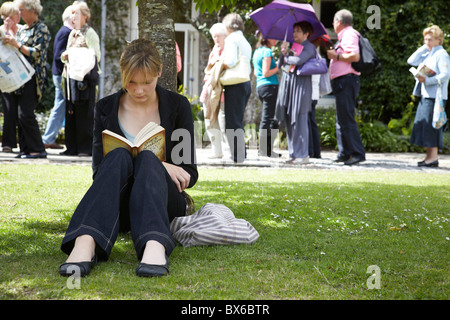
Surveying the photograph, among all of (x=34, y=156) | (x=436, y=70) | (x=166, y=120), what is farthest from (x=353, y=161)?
(x=166, y=120)

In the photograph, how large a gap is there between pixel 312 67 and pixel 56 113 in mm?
4261

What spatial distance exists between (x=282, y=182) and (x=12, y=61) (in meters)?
4.05

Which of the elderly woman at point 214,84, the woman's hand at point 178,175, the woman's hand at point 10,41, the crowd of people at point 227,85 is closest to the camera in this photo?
the woman's hand at point 178,175

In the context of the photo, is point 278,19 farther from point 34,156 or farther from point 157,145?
point 157,145

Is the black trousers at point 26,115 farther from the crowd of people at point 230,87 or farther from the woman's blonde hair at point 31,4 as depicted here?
the woman's blonde hair at point 31,4

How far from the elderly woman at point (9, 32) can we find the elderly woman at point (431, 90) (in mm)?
6137

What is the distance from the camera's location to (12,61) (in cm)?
771

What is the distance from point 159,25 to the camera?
473 centimetres

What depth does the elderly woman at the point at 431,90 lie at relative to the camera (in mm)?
8781

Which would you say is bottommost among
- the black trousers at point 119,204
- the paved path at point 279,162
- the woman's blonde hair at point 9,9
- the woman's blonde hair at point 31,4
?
the paved path at point 279,162

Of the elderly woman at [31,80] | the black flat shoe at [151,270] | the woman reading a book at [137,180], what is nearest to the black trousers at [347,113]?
the elderly woman at [31,80]

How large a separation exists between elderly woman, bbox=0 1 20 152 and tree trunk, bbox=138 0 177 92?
386 centimetres

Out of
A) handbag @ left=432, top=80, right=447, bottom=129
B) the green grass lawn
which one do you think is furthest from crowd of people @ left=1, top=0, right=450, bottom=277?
the green grass lawn
